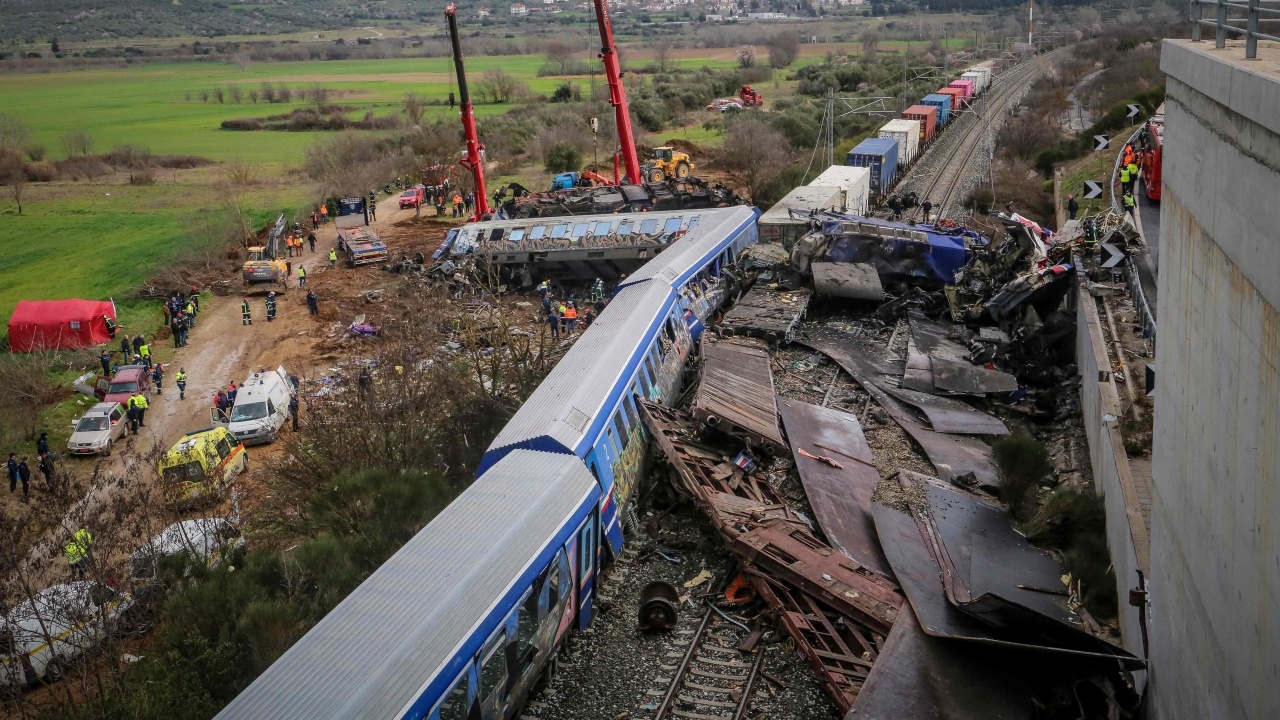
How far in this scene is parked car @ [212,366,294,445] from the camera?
24.3 m

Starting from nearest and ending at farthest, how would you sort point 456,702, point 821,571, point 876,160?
point 456,702
point 821,571
point 876,160

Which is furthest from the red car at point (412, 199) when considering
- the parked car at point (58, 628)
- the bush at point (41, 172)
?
the parked car at point (58, 628)

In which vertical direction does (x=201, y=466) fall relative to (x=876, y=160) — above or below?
below

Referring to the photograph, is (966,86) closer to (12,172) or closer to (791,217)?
(791,217)

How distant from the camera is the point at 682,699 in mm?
11266

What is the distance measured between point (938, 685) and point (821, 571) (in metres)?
2.42

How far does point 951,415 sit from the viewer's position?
19641 mm

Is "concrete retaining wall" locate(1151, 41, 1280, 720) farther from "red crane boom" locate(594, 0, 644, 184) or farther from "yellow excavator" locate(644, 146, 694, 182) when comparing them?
"yellow excavator" locate(644, 146, 694, 182)

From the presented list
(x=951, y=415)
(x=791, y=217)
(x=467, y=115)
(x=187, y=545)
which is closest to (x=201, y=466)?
(x=187, y=545)

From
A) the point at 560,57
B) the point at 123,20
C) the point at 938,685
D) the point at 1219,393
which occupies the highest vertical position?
the point at 123,20

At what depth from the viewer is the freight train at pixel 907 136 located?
4144 cm

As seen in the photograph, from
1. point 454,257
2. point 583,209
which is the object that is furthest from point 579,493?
point 583,209

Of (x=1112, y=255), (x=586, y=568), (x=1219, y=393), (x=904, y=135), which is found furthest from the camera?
(x=904, y=135)

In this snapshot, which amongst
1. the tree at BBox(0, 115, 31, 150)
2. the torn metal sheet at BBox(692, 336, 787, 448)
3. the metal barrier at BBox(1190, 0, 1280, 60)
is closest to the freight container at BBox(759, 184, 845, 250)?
the torn metal sheet at BBox(692, 336, 787, 448)
